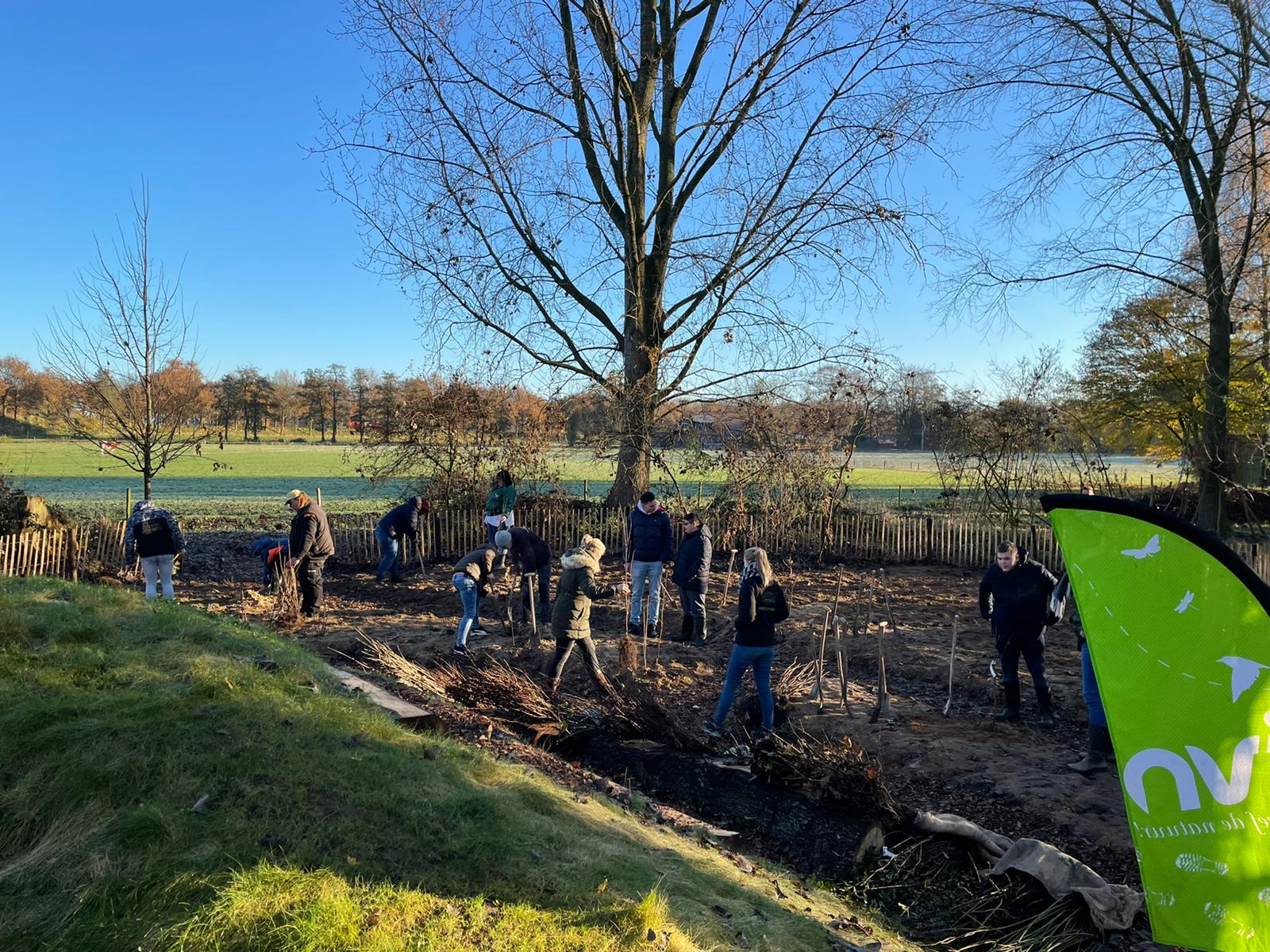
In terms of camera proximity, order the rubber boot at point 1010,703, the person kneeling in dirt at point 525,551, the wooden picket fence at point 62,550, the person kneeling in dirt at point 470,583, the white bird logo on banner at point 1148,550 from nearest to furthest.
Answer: the white bird logo on banner at point 1148,550
the rubber boot at point 1010,703
the person kneeling in dirt at point 470,583
the person kneeling in dirt at point 525,551
the wooden picket fence at point 62,550

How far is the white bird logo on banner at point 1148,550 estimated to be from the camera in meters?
2.80

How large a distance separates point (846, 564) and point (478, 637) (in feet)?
31.8

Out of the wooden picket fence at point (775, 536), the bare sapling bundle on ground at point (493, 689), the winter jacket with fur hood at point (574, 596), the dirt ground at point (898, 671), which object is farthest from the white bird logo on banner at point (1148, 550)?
the wooden picket fence at point (775, 536)

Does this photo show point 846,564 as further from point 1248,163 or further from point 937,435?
point 1248,163

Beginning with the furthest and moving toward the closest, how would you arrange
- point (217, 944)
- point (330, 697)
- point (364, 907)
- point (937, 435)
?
point (937, 435)
point (330, 697)
point (364, 907)
point (217, 944)

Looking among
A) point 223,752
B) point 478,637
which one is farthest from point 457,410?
point 223,752

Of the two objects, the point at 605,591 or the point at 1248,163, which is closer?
the point at 1248,163

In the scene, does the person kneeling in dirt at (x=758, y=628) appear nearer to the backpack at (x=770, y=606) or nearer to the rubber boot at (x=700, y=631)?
the backpack at (x=770, y=606)

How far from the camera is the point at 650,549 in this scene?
1078 cm

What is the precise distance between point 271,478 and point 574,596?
43.0 m

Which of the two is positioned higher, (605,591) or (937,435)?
(937,435)

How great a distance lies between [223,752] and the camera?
4359 mm

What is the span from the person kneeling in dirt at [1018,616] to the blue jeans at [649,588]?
4.18 meters

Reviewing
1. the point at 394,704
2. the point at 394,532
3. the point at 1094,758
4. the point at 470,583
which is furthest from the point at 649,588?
the point at 394,532
